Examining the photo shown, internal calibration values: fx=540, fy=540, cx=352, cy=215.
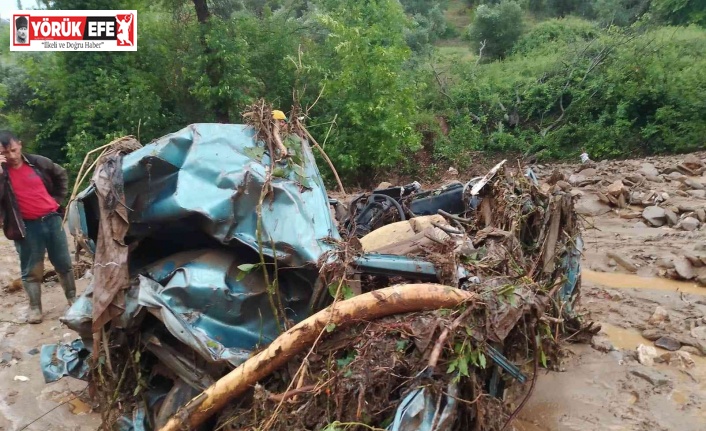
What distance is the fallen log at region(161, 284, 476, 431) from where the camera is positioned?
8.70 feet

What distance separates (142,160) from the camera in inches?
119

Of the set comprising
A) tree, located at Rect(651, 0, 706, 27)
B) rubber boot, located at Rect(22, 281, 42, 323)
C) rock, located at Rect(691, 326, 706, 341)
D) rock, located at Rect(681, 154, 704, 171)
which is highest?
tree, located at Rect(651, 0, 706, 27)

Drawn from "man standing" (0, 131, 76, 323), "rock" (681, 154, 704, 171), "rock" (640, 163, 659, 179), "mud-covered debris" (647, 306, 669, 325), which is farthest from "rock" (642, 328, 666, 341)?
"rock" (681, 154, 704, 171)

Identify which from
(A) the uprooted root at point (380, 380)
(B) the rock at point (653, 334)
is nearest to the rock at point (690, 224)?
(B) the rock at point (653, 334)

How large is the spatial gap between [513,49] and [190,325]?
21.2 m

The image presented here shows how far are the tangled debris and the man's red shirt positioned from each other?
183 cm

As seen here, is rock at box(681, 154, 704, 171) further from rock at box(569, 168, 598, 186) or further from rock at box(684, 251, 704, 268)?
rock at box(684, 251, 704, 268)

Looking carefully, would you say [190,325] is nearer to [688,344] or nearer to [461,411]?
[461,411]

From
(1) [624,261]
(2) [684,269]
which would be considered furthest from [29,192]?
(2) [684,269]

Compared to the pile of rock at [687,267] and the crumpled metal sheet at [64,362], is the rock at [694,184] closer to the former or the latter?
the pile of rock at [687,267]

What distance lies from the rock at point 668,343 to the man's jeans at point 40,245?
17.7 feet

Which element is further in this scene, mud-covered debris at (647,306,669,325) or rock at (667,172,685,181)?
rock at (667,172,685,181)

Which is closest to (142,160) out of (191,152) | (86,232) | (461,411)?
(191,152)

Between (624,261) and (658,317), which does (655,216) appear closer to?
(624,261)
